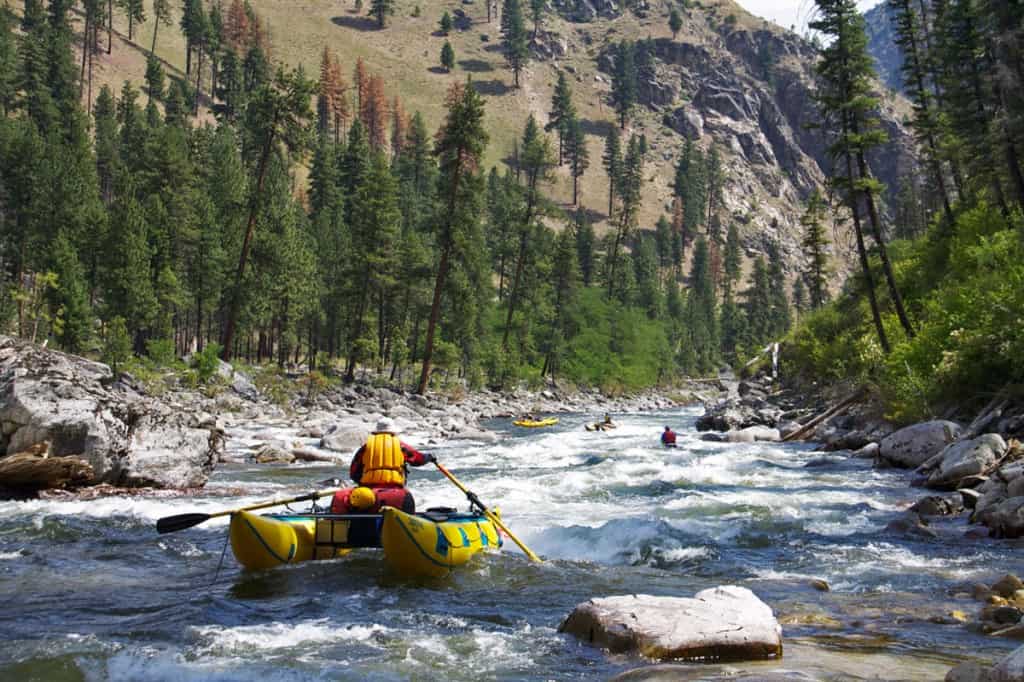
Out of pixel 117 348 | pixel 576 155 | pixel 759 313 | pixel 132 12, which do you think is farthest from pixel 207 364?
pixel 132 12

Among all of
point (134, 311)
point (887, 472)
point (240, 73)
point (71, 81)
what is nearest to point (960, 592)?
point (887, 472)

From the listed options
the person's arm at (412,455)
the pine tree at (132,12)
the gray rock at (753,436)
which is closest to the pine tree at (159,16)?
the pine tree at (132,12)

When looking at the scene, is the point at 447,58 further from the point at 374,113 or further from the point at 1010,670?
the point at 1010,670

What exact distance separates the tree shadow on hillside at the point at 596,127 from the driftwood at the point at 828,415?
127m

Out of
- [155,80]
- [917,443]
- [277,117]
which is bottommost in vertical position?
[917,443]

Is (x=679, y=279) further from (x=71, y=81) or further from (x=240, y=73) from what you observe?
(x=71, y=81)

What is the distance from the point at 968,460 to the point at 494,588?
9030 millimetres

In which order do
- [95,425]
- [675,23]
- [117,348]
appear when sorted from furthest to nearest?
[675,23] < [117,348] < [95,425]

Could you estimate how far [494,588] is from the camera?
27.5 feet

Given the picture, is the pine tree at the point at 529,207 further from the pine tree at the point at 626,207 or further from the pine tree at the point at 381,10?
the pine tree at the point at 381,10

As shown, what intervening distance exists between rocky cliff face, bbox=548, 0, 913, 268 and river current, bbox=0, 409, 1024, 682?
12358 centimetres

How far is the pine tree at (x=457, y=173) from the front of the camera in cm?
3281


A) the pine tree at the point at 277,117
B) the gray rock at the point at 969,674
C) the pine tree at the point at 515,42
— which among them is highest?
the pine tree at the point at 515,42

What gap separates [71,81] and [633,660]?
273 ft
